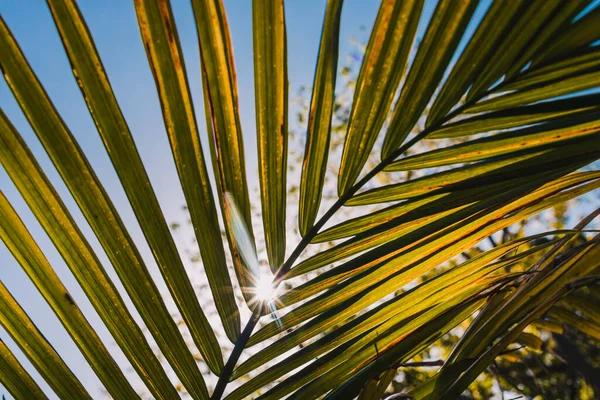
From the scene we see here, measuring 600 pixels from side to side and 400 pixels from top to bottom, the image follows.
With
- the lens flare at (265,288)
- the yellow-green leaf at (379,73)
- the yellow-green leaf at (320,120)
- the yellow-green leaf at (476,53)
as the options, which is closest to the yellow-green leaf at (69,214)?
the lens flare at (265,288)

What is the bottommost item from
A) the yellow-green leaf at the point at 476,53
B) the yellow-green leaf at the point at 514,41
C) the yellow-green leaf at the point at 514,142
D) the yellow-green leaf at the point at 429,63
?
the yellow-green leaf at the point at 514,142

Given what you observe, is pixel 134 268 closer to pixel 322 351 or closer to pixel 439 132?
pixel 322 351

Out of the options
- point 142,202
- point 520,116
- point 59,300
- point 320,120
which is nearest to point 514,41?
point 520,116

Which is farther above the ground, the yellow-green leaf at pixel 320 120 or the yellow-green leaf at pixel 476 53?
the yellow-green leaf at pixel 320 120

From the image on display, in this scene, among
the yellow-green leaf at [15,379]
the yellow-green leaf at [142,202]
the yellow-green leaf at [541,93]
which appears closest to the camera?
the yellow-green leaf at [142,202]

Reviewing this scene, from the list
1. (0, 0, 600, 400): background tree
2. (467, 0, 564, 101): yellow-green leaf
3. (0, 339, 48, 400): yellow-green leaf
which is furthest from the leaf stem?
(0, 339, 48, 400): yellow-green leaf

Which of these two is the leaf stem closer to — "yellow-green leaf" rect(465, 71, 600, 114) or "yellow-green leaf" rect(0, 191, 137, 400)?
"yellow-green leaf" rect(465, 71, 600, 114)

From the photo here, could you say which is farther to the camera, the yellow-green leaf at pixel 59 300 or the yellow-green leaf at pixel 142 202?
the yellow-green leaf at pixel 59 300

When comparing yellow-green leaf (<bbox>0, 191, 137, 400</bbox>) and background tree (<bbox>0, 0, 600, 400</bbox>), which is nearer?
background tree (<bbox>0, 0, 600, 400</bbox>)

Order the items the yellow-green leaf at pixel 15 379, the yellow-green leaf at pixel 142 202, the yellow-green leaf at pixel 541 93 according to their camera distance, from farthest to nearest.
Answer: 1. the yellow-green leaf at pixel 15 379
2. the yellow-green leaf at pixel 541 93
3. the yellow-green leaf at pixel 142 202

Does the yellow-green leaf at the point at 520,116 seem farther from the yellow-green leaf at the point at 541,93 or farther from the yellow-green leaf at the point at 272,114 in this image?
the yellow-green leaf at the point at 272,114

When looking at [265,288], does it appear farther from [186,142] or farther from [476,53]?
[476,53]

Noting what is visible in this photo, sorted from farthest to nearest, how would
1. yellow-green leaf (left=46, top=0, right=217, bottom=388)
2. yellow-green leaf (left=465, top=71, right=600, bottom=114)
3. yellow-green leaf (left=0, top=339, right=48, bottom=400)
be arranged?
yellow-green leaf (left=0, top=339, right=48, bottom=400) < yellow-green leaf (left=465, top=71, right=600, bottom=114) < yellow-green leaf (left=46, top=0, right=217, bottom=388)

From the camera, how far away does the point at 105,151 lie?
0.87 m
